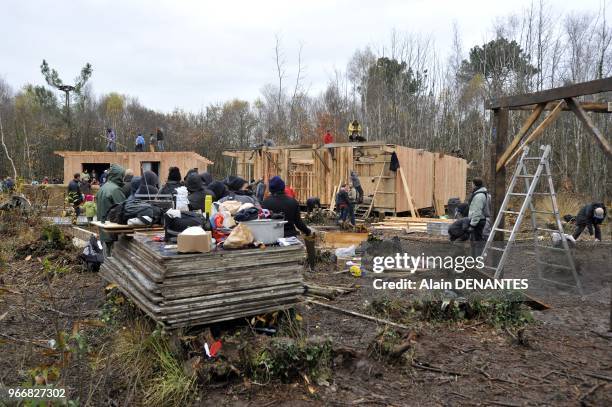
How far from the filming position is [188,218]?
5.35 m

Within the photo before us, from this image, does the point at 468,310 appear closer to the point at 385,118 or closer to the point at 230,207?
the point at 230,207

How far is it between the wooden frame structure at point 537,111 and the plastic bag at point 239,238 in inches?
174

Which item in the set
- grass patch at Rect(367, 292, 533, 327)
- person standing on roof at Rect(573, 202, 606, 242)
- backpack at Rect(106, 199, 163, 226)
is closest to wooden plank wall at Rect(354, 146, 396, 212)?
person standing on roof at Rect(573, 202, 606, 242)

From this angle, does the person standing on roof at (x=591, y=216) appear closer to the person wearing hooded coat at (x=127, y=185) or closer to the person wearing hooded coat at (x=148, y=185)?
the person wearing hooded coat at (x=148, y=185)

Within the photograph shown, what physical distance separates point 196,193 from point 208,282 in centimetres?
355

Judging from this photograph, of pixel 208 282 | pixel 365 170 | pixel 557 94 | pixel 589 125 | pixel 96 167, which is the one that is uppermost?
pixel 557 94

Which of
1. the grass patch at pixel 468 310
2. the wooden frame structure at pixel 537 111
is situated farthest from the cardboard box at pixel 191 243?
the wooden frame structure at pixel 537 111

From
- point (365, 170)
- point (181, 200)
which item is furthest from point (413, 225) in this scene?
point (181, 200)

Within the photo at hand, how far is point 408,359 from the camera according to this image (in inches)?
184

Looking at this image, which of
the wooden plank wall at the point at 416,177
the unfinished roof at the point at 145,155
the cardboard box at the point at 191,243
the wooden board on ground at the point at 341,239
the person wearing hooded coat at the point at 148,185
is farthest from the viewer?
the unfinished roof at the point at 145,155

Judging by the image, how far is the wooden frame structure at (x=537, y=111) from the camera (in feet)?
19.0

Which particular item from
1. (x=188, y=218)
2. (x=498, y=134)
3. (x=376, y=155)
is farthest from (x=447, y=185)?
(x=188, y=218)

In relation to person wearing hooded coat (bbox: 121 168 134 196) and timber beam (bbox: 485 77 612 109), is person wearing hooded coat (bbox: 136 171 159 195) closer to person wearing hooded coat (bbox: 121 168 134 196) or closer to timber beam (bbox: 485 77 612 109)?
person wearing hooded coat (bbox: 121 168 134 196)

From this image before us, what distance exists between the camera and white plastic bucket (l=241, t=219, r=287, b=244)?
16.8ft
